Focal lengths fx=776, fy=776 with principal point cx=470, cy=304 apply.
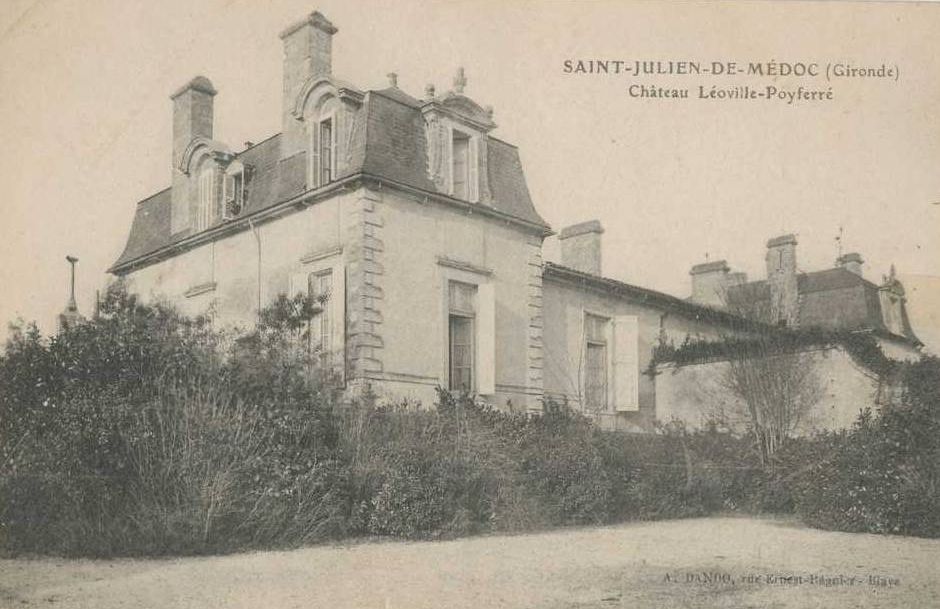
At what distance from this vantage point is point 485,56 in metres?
7.26

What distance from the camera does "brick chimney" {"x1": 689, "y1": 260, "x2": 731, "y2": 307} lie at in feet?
53.4

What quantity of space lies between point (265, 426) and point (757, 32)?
18.5 feet

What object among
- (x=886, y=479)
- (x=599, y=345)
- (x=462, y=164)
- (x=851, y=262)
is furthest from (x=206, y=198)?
(x=851, y=262)

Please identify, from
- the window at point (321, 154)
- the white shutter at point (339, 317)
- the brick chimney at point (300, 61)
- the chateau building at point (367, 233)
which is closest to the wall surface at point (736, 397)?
the chateau building at point (367, 233)

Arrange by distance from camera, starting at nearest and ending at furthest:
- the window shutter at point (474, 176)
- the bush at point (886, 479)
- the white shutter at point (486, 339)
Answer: the bush at point (886, 479) → the white shutter at point (486, 339) → the window shutter at point (474, 176)

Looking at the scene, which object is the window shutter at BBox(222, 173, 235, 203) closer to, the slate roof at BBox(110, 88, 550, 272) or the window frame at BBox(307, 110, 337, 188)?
the slate roof at BBox(110, 88, 550, 272)

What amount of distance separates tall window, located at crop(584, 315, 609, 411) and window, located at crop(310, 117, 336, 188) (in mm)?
5604

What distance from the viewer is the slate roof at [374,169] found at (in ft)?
31.1

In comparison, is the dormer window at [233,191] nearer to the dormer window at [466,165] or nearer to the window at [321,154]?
the window at [321,154]

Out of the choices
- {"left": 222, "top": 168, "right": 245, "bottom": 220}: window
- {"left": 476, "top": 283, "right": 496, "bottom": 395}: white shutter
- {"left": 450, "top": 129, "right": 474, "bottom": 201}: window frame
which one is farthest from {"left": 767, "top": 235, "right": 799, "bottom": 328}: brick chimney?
{"left": 222, "top": 168, "right": 245, "bottom": 220}: window

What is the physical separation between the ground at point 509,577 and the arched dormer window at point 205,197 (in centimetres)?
619

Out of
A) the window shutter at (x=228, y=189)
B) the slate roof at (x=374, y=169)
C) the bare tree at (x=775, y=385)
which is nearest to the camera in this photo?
the slate roof at (x=374, y=169)

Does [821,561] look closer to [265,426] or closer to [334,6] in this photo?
[265,426]

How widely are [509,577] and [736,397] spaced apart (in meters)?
8.95
